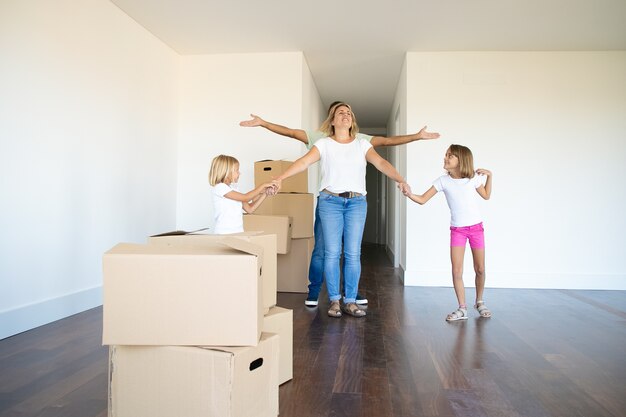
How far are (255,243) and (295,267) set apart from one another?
7.29ft

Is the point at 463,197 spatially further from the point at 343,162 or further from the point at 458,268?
the point at 343,162

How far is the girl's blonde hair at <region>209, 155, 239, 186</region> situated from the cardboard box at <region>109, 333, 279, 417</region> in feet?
4.85

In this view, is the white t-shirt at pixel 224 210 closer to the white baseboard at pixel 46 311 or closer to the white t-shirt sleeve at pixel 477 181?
the white baseboard at pixel 46 311

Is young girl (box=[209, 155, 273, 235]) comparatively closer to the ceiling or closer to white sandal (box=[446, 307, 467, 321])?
white sandal (box=[446, 307, 467, 321])

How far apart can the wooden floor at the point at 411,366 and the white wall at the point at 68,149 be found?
271 mm

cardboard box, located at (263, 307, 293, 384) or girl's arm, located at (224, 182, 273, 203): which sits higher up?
girl's arm, located at (224, 182, 273, 203)

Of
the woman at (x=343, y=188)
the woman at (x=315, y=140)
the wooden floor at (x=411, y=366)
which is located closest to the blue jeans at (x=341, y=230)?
the woman at (x=343, y=188)

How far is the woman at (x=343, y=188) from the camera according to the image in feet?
9.07

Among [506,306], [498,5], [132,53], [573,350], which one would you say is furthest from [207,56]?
[573,350]

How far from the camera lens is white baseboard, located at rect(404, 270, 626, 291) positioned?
169 inches

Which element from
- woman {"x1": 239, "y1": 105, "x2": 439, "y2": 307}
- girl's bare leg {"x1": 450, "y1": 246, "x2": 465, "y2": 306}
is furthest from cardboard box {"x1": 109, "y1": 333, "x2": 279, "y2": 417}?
girl's bare leg {"x1": 450, "y1": 246, "x2": 465, "y2": 306}

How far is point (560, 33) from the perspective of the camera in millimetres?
3938

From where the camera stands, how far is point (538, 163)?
14.4 feet

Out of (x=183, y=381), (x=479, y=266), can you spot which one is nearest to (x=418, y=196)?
(x=479, y=266)
